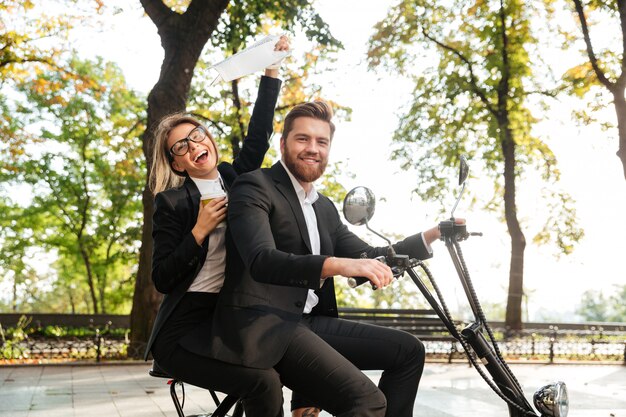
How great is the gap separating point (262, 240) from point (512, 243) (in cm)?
1817

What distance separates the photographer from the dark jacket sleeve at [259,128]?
12.9 feet

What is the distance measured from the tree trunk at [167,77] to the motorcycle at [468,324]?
32.5 ft

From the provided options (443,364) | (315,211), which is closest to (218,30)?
(443,364)

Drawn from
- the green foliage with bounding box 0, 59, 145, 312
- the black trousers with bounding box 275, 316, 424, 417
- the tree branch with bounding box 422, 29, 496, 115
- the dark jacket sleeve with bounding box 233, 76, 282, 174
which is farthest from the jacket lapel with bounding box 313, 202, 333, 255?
the green foliage with bounding box 0, 59, 145, 312

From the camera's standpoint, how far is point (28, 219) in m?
28.7

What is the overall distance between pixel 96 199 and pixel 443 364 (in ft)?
64.8

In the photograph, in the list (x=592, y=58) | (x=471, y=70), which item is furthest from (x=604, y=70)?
(x=471, y=70)

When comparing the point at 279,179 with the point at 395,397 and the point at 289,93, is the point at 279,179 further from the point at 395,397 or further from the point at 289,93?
the point at 289,93

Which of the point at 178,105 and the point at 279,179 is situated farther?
the point at 178,105

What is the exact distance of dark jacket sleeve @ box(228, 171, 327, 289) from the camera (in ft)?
8.55

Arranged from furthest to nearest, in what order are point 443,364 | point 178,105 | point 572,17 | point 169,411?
point 572,17
point 443,364
point 178,105
point 169,411

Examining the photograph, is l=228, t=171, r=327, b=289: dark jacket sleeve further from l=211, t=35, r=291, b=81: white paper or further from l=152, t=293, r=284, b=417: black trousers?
l=211, t=35, r=291, b=81: white paper

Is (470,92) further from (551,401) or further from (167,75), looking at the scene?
(551,401)

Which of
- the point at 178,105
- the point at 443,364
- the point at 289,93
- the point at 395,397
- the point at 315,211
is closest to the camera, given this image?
the point at 395,397
